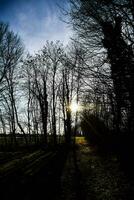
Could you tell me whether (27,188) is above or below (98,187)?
above

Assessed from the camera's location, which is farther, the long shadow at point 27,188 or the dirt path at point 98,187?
the dirt path at point 98,187

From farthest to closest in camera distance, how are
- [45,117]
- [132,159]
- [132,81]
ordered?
[45,117], [132,159], [132,81]

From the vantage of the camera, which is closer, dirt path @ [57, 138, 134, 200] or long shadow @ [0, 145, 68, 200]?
long shadow @ [0, 145, 68, 200]

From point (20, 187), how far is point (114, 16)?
607 centimetres

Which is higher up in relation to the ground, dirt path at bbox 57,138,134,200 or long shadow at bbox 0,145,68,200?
long shadow at bbox 0,145,68,200

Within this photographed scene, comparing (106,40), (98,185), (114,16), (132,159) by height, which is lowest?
(98,185)

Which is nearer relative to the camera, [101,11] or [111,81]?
[101,11]

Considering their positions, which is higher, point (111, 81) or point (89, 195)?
point (111, 81)

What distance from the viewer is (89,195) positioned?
6.97 metres

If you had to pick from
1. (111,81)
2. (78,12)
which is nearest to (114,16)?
(78,12)

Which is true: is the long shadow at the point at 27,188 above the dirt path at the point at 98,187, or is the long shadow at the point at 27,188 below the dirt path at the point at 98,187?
above

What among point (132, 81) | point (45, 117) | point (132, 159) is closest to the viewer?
point (132, 81)

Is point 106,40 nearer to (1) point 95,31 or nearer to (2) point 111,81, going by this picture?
(1) point 95,31

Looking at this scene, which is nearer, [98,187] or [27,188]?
[27,188]
